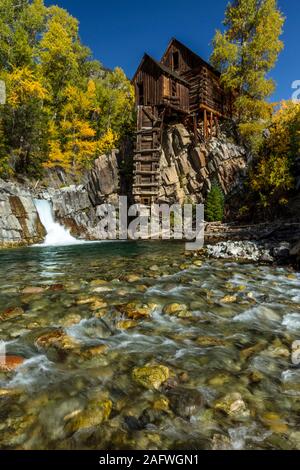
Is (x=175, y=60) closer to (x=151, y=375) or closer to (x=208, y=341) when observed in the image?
(x=208, y=341)

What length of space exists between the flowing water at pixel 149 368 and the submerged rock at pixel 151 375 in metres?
0.01

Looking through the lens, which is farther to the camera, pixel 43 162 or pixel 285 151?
pixel 43 162

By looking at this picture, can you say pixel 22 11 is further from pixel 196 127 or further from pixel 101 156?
pixel 196 127

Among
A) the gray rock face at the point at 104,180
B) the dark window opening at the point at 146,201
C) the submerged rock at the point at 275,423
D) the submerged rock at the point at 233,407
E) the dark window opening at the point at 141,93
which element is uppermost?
the dark window opening at the point at 141,93

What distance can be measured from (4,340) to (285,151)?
82.3ft

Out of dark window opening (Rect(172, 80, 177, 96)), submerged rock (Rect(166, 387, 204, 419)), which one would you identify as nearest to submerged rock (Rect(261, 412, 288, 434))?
submerged rock (Rect(166, 387, 204, 419))

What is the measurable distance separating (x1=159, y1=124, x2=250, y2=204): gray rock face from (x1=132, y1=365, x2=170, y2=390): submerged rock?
27.7 metres

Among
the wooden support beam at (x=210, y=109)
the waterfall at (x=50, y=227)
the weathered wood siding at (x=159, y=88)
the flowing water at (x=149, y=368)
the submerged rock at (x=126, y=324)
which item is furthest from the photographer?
the wooden support beam at (x=210, y=109)

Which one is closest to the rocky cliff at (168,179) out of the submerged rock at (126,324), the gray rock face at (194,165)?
the gray rock face at (194,165)

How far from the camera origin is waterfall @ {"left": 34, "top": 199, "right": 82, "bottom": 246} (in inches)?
982

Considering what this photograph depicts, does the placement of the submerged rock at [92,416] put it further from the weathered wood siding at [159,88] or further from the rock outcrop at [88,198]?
the weathered wood siding at [159,88]

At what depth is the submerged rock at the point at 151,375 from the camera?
3635mm

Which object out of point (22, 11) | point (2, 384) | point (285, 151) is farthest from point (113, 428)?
point (22, 11)
